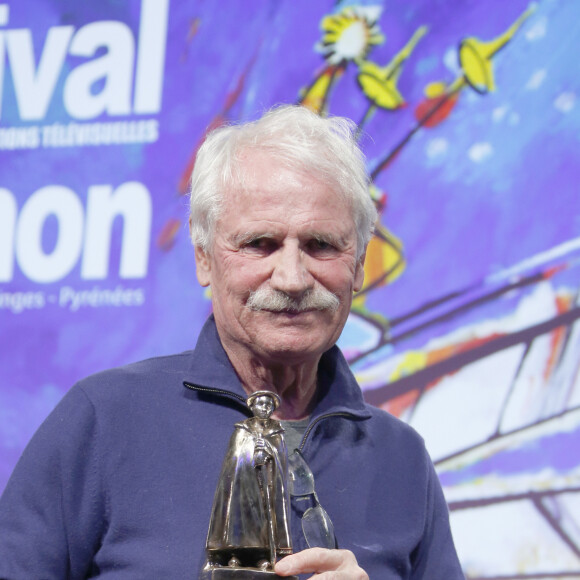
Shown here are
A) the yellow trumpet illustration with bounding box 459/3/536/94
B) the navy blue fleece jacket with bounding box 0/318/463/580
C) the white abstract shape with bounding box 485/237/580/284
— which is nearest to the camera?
the navy blue fleece jacket with bounding box 0/318/463/580

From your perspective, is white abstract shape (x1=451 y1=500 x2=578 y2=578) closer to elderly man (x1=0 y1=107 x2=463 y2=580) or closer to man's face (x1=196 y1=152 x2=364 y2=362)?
elderly man (x1=0 y1=107 x2=463 y2=580)

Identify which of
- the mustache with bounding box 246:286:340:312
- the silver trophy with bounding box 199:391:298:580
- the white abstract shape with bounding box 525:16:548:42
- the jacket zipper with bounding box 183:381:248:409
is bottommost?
the silver trophy with bounding box 199:391:298:580

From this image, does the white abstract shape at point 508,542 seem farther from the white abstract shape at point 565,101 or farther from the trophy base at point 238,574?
the trophy base at point 238,574

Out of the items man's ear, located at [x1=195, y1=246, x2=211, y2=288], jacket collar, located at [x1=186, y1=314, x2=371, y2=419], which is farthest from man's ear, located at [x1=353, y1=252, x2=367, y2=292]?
man's ear, located at [x1=195, y1=246, x2=211, y2=288]

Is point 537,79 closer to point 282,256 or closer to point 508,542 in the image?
point 508,542

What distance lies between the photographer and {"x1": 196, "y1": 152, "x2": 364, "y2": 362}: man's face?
3.88 feet

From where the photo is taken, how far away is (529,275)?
6.59ft

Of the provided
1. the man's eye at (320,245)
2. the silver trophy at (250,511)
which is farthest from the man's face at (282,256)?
the silver trophy at (250,511)

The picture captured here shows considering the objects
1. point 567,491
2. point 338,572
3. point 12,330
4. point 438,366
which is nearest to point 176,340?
point 12,330

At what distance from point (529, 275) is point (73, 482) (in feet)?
3.98

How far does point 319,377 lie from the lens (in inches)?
54.2

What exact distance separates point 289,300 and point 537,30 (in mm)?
1238

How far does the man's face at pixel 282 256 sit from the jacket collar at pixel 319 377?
5 centimetres

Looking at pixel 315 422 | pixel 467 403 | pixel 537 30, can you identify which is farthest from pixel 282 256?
pixel 537 30
